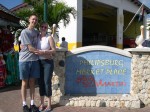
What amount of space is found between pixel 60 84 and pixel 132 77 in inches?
73.8

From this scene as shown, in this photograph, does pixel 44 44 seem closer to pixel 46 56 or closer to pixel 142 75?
pixel 46 56

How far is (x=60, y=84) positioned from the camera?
25.7 feet

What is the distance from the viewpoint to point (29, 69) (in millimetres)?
6520

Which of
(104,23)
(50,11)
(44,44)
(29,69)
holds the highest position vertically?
(104,23)

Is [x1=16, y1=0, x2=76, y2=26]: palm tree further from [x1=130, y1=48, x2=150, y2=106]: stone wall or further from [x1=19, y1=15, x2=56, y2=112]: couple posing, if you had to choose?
[x1=19, y1=15, x2=56, y2=112]: couple posing

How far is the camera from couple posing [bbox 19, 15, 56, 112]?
21.2 feet

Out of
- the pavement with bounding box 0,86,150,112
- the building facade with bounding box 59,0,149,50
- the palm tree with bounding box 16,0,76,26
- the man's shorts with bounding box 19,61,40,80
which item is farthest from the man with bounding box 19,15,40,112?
the building facade with bounding box 59,0,149,50

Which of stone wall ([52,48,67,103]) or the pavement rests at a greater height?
stone wall ([52,48,67,103])

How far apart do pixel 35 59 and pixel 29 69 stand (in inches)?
9.9

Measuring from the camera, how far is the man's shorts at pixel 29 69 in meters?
6.44

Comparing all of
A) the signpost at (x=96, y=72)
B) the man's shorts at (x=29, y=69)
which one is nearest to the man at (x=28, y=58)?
the man's shorts at (x=29, y=69)

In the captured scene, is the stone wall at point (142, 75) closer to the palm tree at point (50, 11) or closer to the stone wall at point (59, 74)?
the stone wall at point (59, 74)

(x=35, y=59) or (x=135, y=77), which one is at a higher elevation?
(x=35, y=59)

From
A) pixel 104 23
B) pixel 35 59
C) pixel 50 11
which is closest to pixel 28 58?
pixel 35 59
